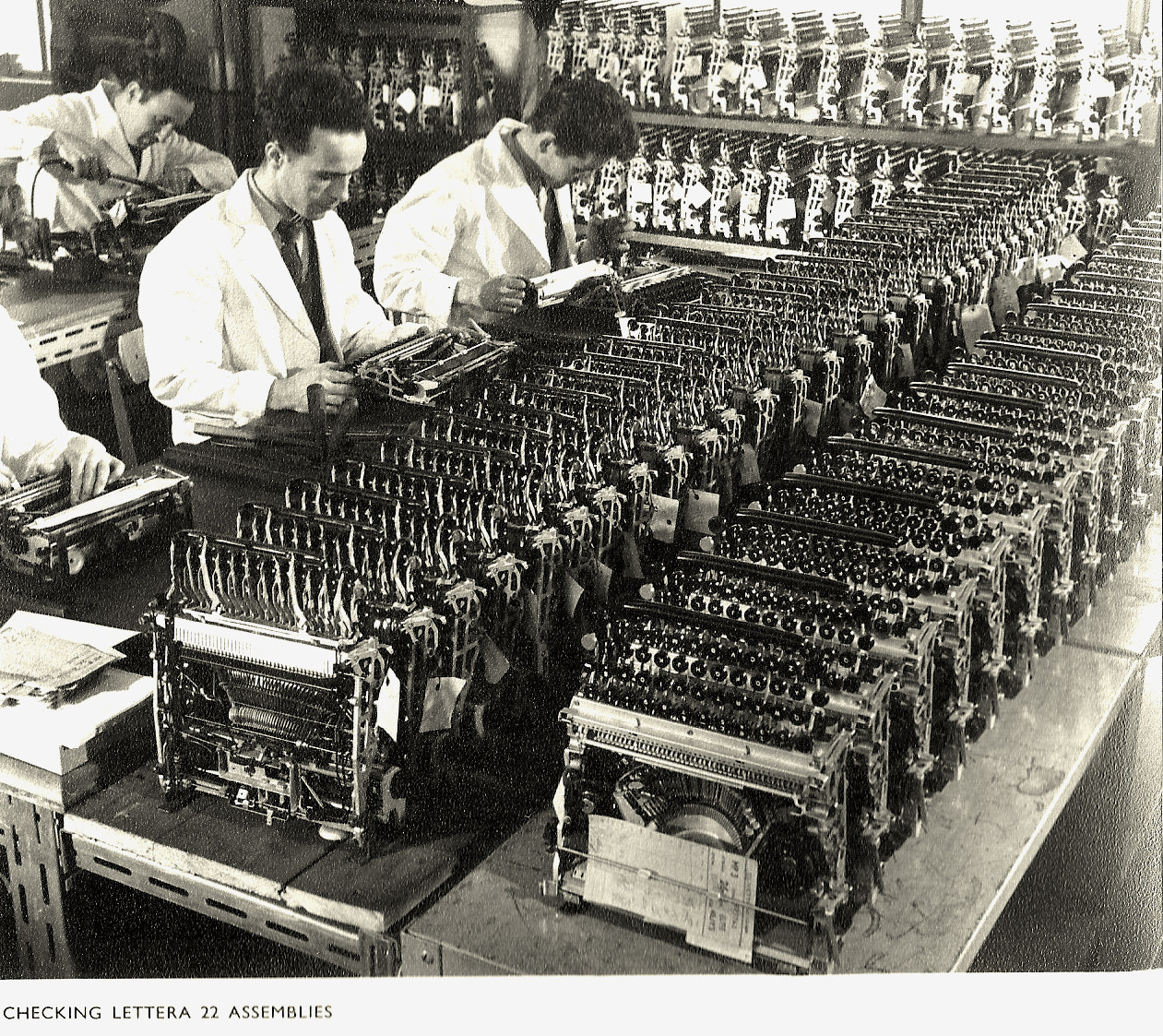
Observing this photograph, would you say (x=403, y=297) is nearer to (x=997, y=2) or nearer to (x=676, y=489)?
(x=676, y=489)

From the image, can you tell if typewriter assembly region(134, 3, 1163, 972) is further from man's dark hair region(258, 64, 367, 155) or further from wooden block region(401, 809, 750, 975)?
man's dark hair region(258, 64, 367, 155)

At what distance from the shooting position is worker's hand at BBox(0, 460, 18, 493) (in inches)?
95.1

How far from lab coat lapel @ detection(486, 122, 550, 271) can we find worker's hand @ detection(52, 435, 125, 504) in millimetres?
2001

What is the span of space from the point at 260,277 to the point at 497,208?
1.18m

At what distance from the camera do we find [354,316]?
370cm

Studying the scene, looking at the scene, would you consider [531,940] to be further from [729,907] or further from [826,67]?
[826,67]

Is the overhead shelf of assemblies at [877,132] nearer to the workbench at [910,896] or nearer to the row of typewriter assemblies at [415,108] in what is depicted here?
the row of typewriter assemblies at [415,108]

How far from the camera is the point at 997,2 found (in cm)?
511

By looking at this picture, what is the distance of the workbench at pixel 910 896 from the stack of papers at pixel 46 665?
0.67 meters

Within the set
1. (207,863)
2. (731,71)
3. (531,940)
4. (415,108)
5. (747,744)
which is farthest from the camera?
(731,71)

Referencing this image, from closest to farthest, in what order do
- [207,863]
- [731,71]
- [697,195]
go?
[207,863]
[697,195]
[731,71]

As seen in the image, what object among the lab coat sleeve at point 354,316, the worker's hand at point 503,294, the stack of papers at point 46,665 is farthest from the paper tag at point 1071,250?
the stack of papers at point 46,665

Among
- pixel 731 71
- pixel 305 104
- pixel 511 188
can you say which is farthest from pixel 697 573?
pixel 731 71

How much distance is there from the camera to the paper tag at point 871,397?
10.7 feet
